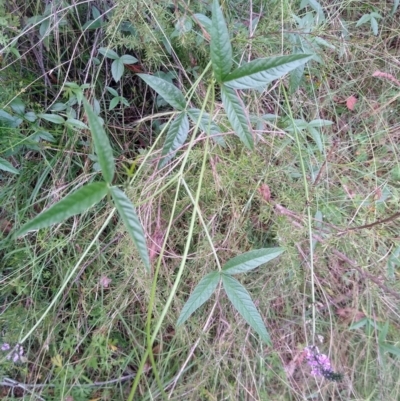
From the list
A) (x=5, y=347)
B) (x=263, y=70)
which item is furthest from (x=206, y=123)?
(x=5, y=347)

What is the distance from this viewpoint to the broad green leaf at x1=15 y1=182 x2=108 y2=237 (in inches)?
17.9

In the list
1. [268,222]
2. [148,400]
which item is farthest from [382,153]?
[148,400]

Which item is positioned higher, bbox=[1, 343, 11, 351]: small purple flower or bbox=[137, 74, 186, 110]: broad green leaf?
bbox=[137, 74, 186, 110]: broad green leaf

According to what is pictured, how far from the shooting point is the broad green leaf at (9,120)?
98 cm

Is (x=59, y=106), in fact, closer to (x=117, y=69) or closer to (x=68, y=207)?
(x=117, y=69)

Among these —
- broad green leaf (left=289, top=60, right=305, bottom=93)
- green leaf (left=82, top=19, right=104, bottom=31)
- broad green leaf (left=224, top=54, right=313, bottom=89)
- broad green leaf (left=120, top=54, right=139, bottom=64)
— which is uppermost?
green leaf (left=82, top=19, right=104, bottom=31)

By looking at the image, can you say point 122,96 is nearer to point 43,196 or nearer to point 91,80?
point 91,80

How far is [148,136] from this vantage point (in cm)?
116

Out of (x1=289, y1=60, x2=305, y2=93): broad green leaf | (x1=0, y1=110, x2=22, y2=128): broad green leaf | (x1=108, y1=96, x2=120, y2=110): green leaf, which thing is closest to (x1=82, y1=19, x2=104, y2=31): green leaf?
(x1=108, y1=96, x2=120, y2=110): green leaf

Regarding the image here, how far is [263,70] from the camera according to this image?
25.9 inches

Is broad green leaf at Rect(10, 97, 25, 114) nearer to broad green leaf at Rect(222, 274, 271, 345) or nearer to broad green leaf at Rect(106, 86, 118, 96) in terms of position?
broad green leaf at Rect(106, 86, 118, 96)

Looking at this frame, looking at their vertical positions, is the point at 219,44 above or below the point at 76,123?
above

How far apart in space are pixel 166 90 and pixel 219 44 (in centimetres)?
15

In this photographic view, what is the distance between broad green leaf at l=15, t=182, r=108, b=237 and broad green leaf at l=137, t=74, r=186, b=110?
292mm
